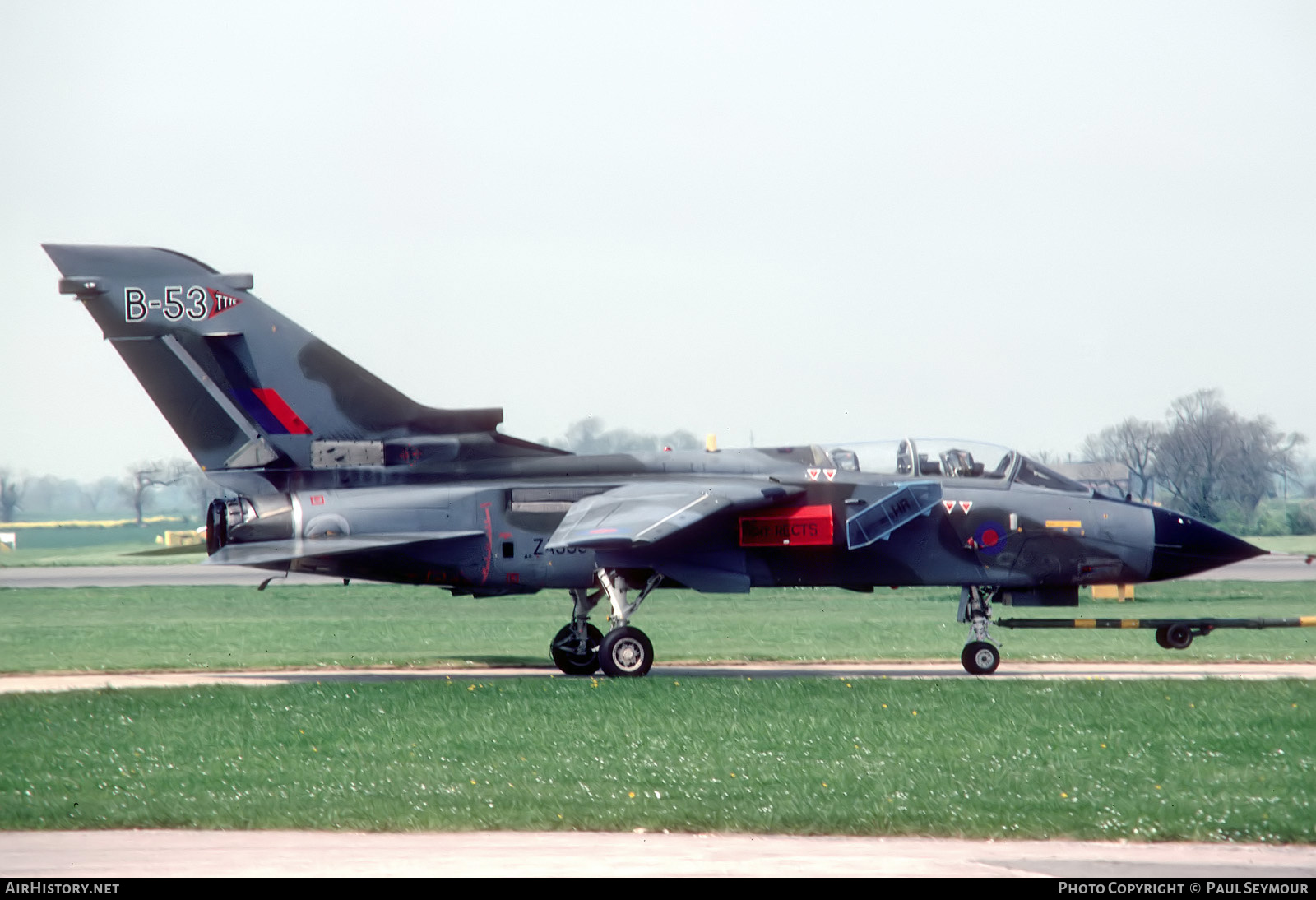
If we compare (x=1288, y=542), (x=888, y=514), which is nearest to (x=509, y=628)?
(x=888, y=514)

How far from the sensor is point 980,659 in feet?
67.4

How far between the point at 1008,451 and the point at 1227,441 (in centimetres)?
5539

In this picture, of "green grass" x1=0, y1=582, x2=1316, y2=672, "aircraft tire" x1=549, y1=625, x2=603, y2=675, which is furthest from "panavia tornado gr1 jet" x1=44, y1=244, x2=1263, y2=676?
"green grass" x1=0, y1=582, x2=1316, y2=672

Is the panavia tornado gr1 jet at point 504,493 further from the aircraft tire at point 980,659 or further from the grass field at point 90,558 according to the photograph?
the grass field at point 90,558

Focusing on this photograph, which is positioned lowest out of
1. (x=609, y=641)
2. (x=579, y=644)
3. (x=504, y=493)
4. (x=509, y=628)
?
(x=509, y=628)

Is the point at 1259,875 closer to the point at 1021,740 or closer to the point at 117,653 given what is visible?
the point at 1021,740

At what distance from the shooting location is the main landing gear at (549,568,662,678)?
65.2ft

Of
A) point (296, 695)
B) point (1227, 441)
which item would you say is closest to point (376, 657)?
point (296, 695)

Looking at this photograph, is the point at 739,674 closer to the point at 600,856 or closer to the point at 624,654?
the point at 624,654

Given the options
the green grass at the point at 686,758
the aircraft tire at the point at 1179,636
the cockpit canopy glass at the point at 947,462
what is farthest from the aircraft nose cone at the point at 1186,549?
the green grass at the point at 686,758

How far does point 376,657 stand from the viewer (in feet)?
79.2

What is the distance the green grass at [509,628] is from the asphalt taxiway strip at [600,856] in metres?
13.1

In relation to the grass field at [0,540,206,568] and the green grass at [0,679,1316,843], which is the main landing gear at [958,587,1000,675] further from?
the grass field at [0,540,206,568]

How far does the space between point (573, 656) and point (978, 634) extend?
235 inches
